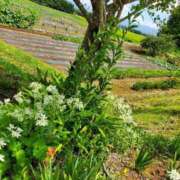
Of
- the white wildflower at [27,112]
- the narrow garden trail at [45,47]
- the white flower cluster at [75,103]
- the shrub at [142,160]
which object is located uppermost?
the white flower cluster at [75,103]

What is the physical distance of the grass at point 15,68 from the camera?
13694mm

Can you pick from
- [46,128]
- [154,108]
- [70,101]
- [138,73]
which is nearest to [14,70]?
[154,108]

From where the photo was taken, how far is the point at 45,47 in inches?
1018

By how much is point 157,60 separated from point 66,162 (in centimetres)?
3178

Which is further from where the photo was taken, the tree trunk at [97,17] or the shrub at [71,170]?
the tree trunk at [97,17]

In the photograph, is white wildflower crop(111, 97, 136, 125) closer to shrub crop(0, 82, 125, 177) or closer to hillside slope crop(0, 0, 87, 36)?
shrub crop(0, 82, 125, 177)

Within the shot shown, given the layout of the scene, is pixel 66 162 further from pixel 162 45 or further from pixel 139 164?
pixel 162 45

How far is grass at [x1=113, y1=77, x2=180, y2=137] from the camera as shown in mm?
11820

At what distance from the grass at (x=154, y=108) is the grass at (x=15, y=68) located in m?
2.93

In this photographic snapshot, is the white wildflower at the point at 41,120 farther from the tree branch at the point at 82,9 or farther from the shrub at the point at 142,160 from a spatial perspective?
the tree branch at the point at 82,9

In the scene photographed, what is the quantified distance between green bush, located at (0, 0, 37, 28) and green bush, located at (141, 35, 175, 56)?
1010 centimetres

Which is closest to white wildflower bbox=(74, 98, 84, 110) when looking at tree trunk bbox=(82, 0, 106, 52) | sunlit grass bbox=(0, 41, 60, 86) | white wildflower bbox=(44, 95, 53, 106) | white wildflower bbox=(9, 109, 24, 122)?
white wildflower bbox=(44, 95, 53, 106)

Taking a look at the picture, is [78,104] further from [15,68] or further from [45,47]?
[45,47]

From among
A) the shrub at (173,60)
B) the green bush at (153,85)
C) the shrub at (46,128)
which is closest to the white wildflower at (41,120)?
the shrub at (46,128)
